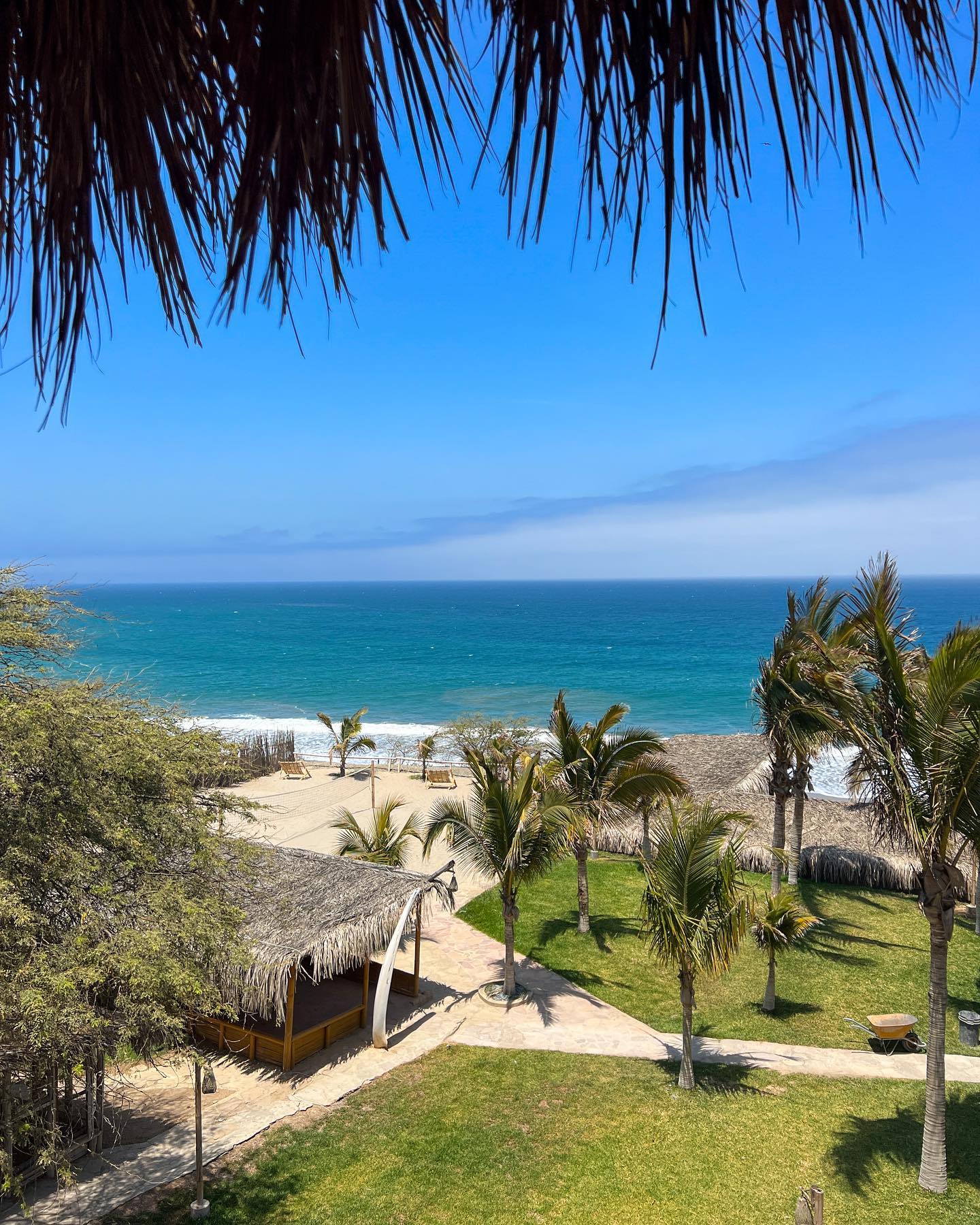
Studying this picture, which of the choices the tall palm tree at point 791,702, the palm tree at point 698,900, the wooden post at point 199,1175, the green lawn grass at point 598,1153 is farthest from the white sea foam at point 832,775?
the wooden post at point 199,1175

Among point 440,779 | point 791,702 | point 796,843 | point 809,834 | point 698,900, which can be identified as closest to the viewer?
point 698,900

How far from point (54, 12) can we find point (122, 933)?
19.9 feet

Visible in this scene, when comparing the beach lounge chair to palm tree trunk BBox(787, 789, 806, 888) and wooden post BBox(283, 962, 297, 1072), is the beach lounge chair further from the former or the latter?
wooden post BBox(283, 962, 297, 1072)

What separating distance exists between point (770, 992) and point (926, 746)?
6232 millimetres

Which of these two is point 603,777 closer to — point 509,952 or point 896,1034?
point 509,952

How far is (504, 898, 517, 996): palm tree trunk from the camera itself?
1090 cm

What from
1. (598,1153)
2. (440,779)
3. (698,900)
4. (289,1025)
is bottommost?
(440,779)

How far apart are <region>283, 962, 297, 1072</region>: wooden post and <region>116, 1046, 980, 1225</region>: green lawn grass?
1.09 meters

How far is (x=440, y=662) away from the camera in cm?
6750

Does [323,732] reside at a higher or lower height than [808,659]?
lower

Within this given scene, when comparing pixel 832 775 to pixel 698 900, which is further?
pixel 832 775

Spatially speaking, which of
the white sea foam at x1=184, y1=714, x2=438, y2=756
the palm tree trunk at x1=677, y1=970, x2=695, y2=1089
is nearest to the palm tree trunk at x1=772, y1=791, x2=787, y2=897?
the palm tree trunk at x1=677, y1=970, x2=695, y2=1089

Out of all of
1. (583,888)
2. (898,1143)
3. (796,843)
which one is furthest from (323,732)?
(898,1143)

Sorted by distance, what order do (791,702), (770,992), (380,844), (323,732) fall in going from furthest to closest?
(323,732)
(380,844)
(791,702)
(770,992)
